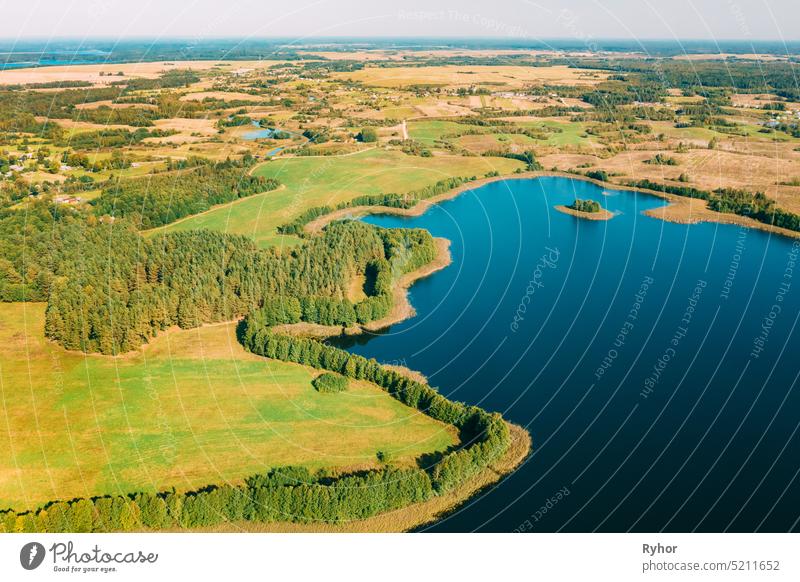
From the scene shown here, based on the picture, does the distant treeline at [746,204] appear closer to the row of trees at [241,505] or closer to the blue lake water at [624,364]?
the blue lake water at [624,364]

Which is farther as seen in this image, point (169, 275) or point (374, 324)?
point (169, 275)

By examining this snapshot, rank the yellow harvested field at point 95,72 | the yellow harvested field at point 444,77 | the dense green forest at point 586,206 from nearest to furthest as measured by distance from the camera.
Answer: the dense green forest at point 586,206 → the yellow harvested field at point 95,72 → the yellow harvested field at point 444,77

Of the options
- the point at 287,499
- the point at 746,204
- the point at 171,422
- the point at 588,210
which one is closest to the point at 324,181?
the point at 588,210

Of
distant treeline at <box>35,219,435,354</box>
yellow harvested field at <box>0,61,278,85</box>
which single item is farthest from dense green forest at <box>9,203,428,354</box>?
yellow harvested field at <box>0,61,278,85</box>

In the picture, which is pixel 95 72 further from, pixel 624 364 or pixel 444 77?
pixel 624 364

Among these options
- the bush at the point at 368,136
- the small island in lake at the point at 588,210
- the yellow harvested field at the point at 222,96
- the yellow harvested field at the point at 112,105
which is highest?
the yellow harvested field at the point at 222,96

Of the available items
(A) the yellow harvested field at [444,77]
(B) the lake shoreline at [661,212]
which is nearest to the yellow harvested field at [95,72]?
(A) the yellow harvested field at [444,77]
